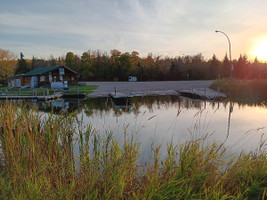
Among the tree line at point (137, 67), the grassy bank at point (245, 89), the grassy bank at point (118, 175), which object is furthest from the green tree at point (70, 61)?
the grassy bank at point (118, 175)

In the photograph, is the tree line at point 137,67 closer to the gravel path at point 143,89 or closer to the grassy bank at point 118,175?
the gravel path at point 143,89

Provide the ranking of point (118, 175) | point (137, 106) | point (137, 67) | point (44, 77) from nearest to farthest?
point (118, 175)
point (137, 106)
point (44, 77)
point (137, 67)

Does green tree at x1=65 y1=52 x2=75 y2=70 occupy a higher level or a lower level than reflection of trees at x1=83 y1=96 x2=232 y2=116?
higher

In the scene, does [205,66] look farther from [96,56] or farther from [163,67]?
[96,56]

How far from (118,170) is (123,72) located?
59.3 meters

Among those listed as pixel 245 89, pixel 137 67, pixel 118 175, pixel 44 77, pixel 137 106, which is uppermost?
pixel 137 67

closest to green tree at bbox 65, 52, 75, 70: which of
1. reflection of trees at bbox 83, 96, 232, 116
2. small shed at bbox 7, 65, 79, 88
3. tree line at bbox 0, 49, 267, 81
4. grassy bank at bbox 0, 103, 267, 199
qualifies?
tree line at bbox 0, 49, 267, 81

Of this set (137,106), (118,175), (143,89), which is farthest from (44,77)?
(118,175)

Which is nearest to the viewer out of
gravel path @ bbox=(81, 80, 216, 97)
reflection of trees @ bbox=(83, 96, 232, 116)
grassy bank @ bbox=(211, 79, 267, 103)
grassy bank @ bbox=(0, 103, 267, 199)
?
grassy bank @ bbox=(0, 103, 267, 199)

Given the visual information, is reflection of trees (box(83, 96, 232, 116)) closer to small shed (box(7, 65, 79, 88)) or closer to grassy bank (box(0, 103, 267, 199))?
grassy bank (box(0, 103, 267, 199))

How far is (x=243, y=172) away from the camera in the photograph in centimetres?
307

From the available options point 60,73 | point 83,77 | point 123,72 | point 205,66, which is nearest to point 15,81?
point 60,73

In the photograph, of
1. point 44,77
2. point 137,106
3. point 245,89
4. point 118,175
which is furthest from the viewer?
point 44,77

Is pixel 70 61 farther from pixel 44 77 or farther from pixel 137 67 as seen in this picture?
pixel 44 77
